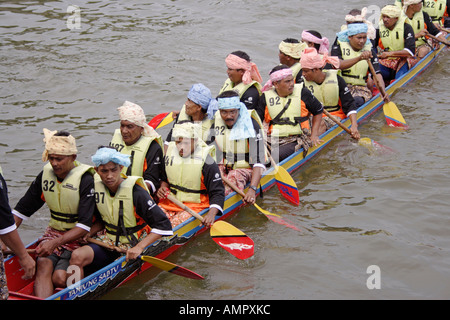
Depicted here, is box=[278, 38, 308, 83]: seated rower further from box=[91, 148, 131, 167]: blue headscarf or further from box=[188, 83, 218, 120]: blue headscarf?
box=[91, 148, 131, 167]: blue headscarf

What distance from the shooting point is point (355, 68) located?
9.64 m

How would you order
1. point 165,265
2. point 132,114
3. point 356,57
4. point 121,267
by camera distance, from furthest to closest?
point 356,57 < point 132,114 < point 165,265 < point 121,267

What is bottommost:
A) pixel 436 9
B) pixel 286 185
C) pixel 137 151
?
pixel 286 185

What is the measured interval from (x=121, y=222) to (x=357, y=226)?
121 inches

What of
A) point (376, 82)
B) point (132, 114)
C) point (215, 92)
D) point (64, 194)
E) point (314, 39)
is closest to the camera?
point (64, 194)

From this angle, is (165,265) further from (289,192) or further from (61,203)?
(289,192)

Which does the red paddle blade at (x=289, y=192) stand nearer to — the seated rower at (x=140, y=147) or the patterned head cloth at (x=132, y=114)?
the seated rower at (x=140, y=147)

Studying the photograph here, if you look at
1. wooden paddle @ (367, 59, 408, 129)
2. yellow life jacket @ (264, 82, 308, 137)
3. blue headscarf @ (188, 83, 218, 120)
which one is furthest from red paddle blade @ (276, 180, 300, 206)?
wooden paddle @ (367, 59, 408, 129)

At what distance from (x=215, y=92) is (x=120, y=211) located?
6.75 m

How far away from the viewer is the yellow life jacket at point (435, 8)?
42.8 ft

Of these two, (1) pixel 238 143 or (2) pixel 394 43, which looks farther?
(2) pixel 394 43

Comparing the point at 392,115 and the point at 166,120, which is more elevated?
the point at 166,120

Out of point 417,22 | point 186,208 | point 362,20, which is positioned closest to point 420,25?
point 417,22

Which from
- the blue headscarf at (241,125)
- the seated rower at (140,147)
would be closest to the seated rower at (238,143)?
the blue headscarf at (241,125)
